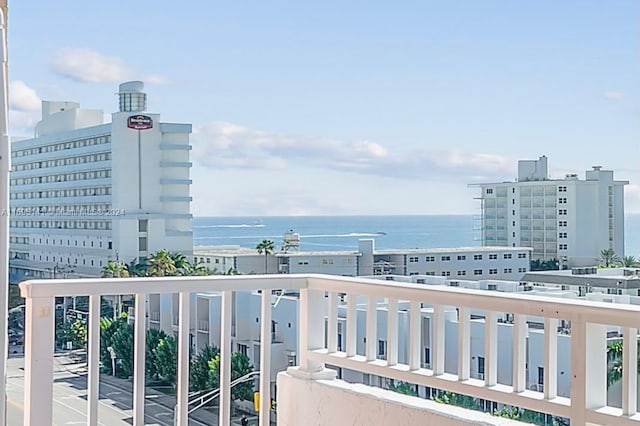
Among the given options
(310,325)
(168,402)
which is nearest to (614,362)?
(310,325)

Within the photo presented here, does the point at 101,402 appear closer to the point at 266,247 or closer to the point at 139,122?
the point at 266,247

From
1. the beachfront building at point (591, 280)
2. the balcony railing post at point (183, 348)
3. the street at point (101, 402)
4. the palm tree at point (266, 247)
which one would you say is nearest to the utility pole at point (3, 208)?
the street at point (101, 402)

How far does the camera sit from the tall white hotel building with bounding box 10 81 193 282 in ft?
10.3

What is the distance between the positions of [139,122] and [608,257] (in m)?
2.11

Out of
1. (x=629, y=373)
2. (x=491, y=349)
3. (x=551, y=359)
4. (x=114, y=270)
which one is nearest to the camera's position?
(x=629, y=373)

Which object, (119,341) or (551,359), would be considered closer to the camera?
(551,359)

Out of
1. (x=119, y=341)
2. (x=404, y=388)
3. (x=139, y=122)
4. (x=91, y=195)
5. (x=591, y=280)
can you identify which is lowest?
(x=404, y=388)

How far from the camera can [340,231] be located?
3.58 meters

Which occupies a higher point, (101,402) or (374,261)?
(374,261)

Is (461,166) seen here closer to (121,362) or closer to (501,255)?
(501,255)

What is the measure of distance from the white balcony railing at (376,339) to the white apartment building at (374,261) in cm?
35

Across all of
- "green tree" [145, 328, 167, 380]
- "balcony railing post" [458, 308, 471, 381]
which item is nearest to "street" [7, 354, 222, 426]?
"green tree" [145, 328, 167, 380]

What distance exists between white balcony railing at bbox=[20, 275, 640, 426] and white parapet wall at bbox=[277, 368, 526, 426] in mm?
58

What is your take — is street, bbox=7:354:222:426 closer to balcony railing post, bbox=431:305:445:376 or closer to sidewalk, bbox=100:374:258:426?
sidewalk, bbox=100:374:258:426
